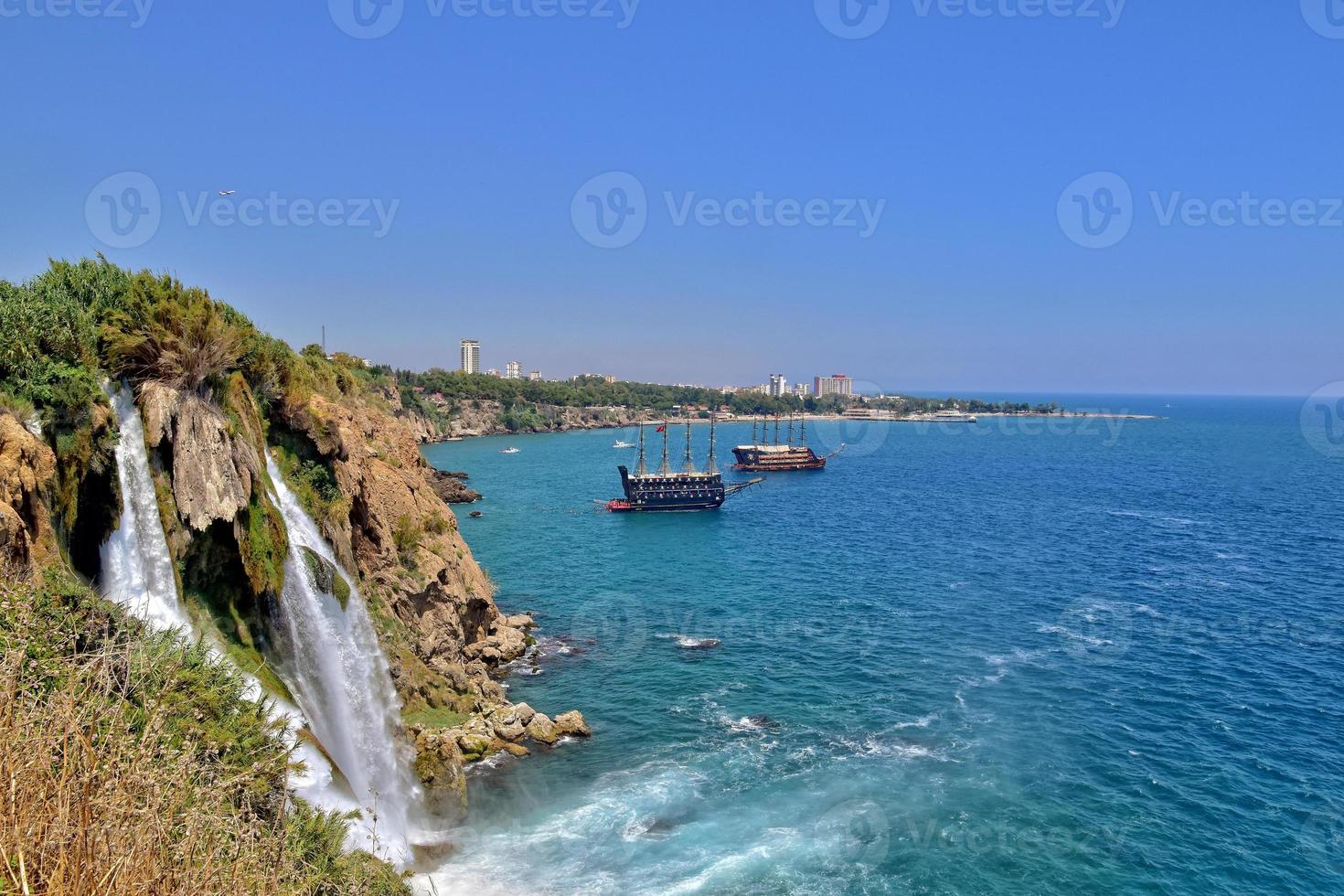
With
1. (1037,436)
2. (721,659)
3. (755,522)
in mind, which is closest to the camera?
(721,659)

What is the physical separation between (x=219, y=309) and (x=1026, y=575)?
49430 mm

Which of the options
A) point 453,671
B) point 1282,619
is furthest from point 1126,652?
point 453,671

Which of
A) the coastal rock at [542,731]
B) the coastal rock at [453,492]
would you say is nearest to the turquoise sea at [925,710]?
the coastal rock at [542,731]

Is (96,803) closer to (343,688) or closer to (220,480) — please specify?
(220,480)

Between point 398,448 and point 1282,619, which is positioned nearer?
point 398,448

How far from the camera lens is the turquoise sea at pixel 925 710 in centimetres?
2283

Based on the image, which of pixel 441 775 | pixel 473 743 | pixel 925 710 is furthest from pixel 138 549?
pixel 925 710

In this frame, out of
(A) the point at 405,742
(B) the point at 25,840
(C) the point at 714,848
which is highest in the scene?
(B) the point at 25,840

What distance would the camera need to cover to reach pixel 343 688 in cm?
2403

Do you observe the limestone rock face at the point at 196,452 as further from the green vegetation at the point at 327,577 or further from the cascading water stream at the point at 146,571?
the green vegetation at the point at 327,577

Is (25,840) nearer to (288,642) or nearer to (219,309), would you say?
(288,642)

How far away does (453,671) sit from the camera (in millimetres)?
32000

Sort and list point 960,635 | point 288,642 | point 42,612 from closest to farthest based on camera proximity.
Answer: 1. point 42,612
2. point 288,642
3. point 960,635

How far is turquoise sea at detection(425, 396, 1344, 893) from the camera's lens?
899 inches
